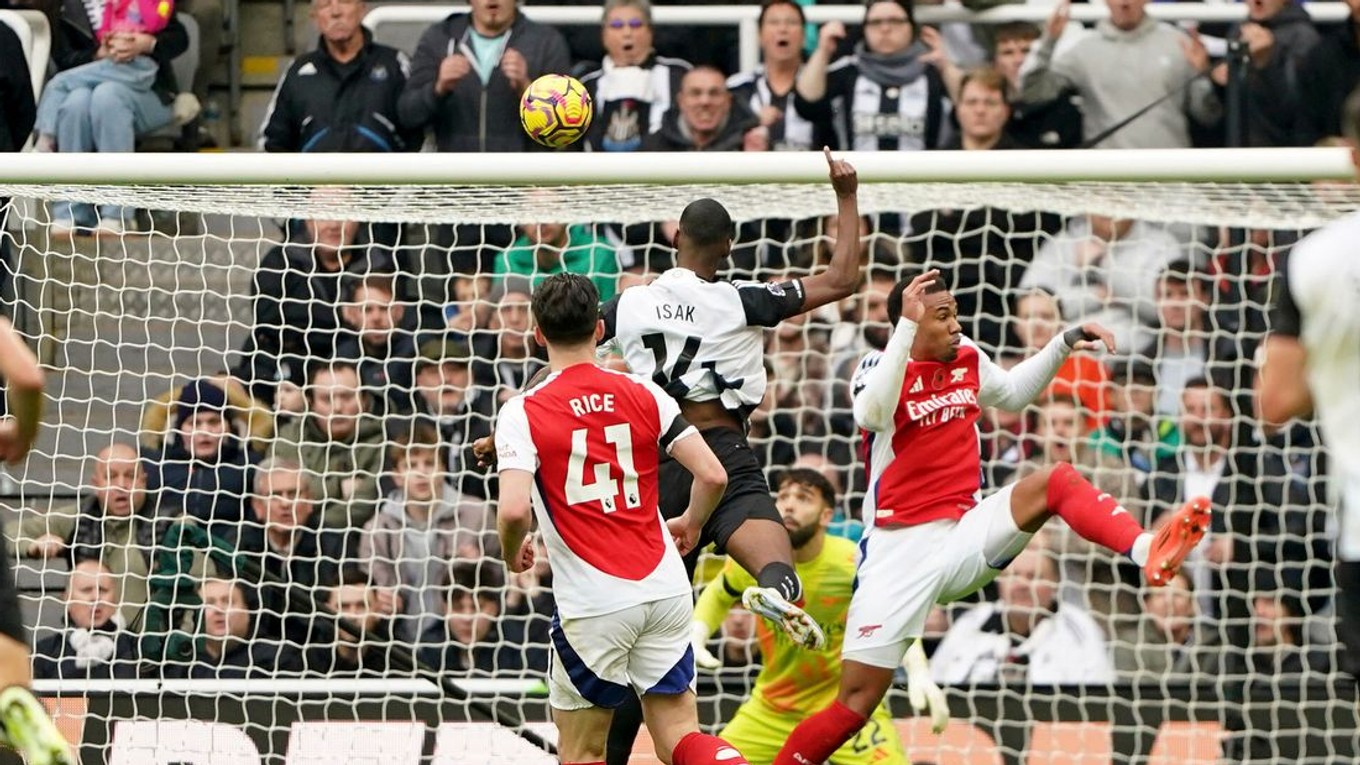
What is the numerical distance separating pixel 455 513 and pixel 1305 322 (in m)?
5.49

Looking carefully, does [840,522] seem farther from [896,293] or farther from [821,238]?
[896,293]

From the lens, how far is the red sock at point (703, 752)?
21.0 feet

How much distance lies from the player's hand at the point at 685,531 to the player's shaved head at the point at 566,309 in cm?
69

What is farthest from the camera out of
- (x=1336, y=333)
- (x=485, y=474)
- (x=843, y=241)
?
(x=485, y=474)

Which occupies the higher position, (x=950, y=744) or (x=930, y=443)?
(x=930, y=443)

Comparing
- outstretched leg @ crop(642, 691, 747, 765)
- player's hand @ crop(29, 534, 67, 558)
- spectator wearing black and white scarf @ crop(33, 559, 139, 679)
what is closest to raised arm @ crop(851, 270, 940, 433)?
outstretched leg @ crop(642, 691, 747, 765)

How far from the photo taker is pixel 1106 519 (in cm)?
714

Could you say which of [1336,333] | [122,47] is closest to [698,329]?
[1336,333]

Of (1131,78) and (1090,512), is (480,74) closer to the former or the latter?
(1131,78)

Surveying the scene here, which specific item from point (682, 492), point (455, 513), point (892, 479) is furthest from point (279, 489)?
point (892, 479)

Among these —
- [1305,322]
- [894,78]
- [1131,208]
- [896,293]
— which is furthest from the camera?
[894,78]

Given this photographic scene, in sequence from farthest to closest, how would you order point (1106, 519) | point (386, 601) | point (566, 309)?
point (386, 601) → point (1106, 519) → point (566, 309)

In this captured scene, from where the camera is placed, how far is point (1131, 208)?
8797mm

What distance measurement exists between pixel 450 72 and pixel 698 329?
3295 millimetres
